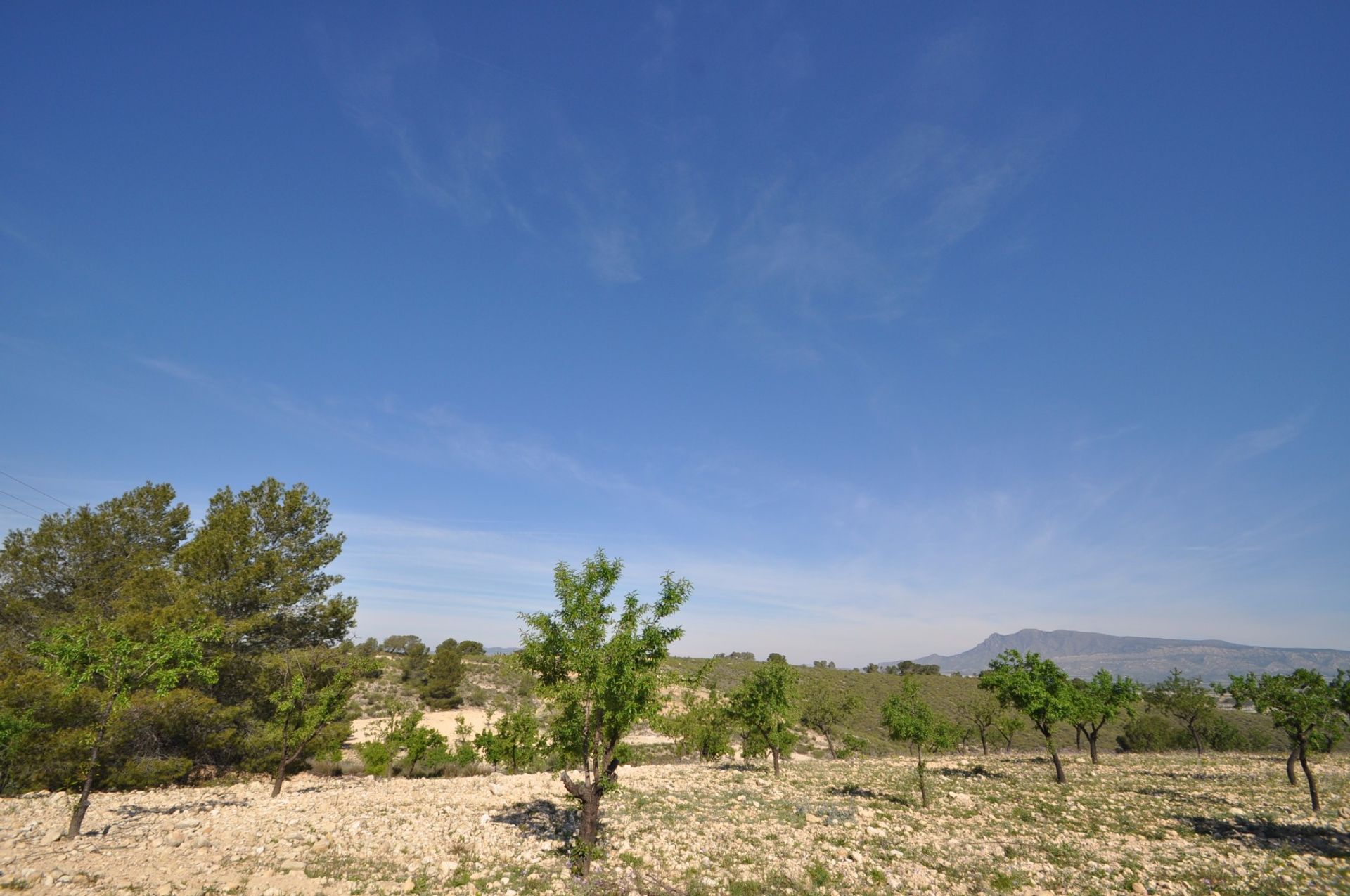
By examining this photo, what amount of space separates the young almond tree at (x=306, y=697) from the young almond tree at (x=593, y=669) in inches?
604

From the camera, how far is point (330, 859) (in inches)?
670

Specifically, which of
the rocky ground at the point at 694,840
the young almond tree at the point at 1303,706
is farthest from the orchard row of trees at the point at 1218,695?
the rocky ground at the point at 694,840

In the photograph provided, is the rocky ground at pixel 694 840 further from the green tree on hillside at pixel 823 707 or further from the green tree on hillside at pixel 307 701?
the green tree on hillside at pixel 823 707

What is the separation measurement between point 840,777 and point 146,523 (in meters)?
49.6

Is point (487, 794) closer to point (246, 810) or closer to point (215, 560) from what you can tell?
point (246, 810)

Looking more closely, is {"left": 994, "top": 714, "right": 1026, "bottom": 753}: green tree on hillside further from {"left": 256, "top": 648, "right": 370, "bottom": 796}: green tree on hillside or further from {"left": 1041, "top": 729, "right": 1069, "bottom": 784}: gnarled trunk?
{"left": 256, "top": 648, "right": 370, "bottom": 796}: green tree on hillside

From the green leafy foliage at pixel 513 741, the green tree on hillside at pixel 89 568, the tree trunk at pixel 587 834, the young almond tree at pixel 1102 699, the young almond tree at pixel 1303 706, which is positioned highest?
the green tree on hillside at pixel 89 568

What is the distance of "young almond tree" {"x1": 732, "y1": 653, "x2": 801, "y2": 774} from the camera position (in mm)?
39562

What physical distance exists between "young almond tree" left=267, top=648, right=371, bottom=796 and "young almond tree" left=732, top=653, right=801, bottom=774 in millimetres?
25836

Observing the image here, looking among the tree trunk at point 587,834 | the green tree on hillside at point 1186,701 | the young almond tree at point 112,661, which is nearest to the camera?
the tree trunk at point 587,834

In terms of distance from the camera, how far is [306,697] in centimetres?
3056

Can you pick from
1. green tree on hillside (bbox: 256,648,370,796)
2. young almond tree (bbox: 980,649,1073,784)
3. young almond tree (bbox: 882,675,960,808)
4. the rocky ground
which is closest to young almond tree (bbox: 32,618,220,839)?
the rocky ground

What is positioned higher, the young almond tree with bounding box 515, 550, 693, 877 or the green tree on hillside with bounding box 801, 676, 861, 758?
the young almond tree with bounding box 515, 550, 693, 877

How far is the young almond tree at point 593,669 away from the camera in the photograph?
57.1ft
